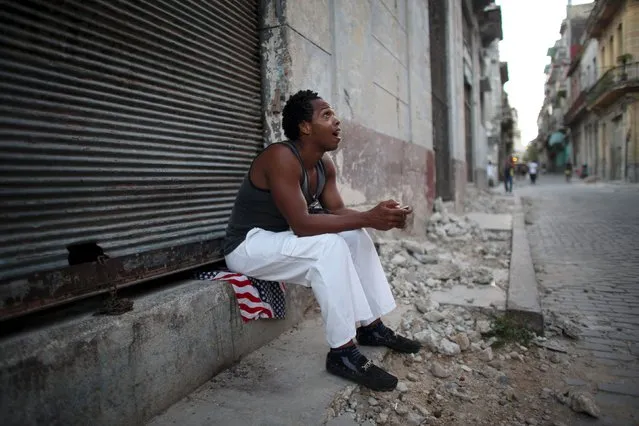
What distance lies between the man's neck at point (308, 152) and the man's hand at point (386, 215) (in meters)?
0.55

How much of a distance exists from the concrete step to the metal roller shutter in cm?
68

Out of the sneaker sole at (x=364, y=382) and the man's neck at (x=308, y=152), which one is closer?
the sneaker sole at (x=364, y=382)

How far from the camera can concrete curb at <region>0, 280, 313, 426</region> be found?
4.66 ft

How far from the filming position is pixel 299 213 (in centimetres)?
221

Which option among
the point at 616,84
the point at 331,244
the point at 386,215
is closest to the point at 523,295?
the point at 386,215

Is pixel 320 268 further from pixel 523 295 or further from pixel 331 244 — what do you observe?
pixel 523 295

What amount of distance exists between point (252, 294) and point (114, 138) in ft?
3.78

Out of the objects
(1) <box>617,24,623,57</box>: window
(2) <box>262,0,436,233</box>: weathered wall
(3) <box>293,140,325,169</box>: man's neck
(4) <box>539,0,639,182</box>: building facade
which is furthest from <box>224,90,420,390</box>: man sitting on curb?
(1) <box>617,24,623,57</box>: window

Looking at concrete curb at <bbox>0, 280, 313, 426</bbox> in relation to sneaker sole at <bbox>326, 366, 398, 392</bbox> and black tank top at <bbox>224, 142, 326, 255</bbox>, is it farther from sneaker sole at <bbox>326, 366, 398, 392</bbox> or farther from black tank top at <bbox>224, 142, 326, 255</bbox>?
sneaker sole at <bbox>326, 366, 398, 392</bbox>

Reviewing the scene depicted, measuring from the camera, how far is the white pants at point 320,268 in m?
2.10

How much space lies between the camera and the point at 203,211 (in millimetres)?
2699

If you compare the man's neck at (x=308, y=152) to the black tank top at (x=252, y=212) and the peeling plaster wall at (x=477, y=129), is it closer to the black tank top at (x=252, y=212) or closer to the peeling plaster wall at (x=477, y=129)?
the black tank top at (x=252, y=212)

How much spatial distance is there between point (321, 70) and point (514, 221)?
20.1ft

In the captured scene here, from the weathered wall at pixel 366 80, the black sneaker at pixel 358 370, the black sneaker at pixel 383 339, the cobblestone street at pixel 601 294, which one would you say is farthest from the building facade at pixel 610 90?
the black sneaker at pixel 358 370
